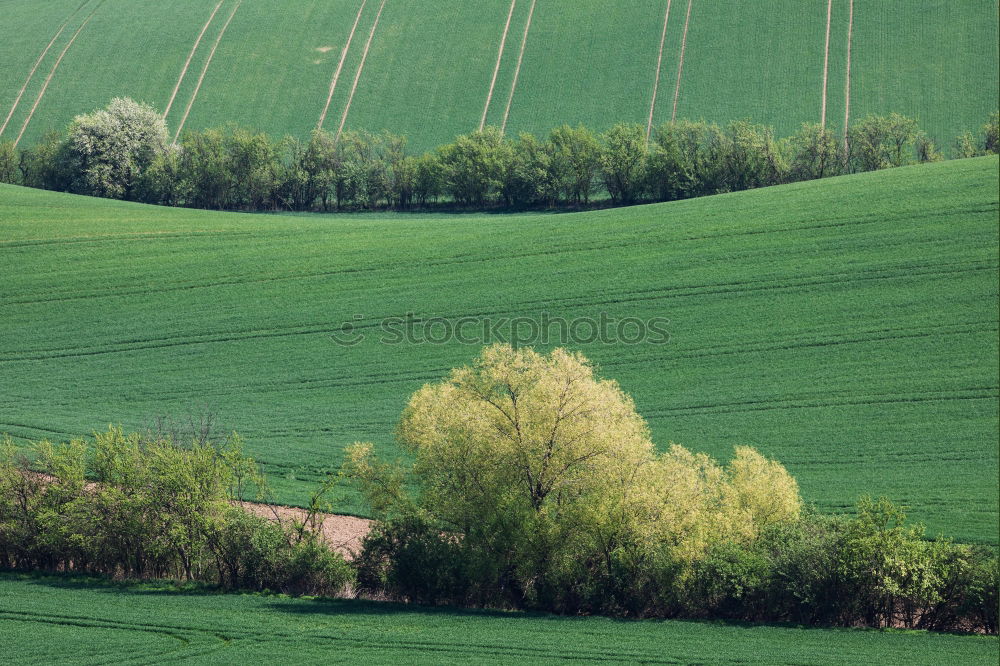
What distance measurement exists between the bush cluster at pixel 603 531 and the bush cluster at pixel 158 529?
272cm

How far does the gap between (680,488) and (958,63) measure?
70642mm

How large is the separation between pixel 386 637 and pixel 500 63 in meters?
80.1

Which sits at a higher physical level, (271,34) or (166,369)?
(271,34)

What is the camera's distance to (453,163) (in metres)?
82.5

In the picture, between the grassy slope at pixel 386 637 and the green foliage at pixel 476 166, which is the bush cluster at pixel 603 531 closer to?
the grassy slope at pixel 386 637

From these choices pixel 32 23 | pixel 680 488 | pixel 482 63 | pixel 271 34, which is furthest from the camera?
pixel 32 23

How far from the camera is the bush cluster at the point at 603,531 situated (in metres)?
31.4

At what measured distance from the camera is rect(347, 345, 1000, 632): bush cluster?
103 feet

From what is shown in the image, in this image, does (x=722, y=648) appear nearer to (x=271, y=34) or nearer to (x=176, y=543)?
(x=176, y=543)

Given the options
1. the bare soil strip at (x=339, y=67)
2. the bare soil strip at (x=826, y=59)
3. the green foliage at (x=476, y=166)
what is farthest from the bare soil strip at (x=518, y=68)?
the bare soil strip at (x=826, y=59)

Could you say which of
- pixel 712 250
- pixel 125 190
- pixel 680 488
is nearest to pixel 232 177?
pixel 125 190

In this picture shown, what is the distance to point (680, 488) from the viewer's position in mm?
33375

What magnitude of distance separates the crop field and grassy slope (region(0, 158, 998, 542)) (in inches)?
1031

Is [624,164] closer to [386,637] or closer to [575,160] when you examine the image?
[575,160]
